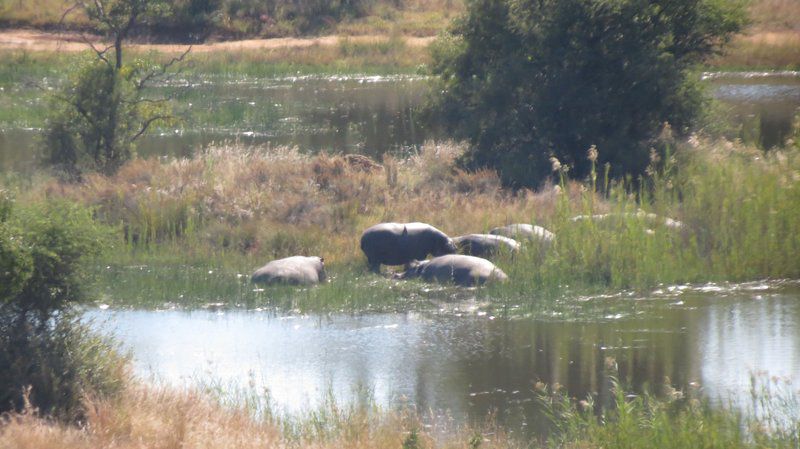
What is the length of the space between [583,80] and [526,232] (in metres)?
5.65

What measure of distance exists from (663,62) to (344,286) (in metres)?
8.09

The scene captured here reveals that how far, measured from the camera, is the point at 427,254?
13648 millimetres

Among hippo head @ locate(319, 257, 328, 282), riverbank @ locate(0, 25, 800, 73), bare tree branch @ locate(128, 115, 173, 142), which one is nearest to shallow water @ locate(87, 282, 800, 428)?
hippo head @ locate(319, 257, 328, 282)

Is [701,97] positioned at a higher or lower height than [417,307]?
higher

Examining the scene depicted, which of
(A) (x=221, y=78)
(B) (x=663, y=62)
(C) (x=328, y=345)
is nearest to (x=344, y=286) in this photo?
(C) (x=328, y=345)

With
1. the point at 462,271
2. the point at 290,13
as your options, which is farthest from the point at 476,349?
the point at 290,13

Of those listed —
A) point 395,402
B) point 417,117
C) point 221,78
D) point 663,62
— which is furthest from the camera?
point 221,78

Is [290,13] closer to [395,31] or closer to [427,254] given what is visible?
[395,31]

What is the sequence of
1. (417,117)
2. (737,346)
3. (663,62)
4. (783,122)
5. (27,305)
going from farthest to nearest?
(783,122) → (417,117) → (663,62) → (737,346) → (27,305)

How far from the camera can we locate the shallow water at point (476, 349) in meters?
9.35

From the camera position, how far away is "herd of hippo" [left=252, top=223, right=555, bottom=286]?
12688 millimetres

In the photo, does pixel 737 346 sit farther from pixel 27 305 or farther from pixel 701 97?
pixel 701 97

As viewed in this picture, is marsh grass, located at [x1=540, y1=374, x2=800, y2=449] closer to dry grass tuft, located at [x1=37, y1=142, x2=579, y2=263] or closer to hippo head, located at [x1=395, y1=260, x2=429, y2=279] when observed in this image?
hippo head, located at [x1=395, y1=260, x2=429, y2=279]

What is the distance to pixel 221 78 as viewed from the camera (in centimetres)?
4003
